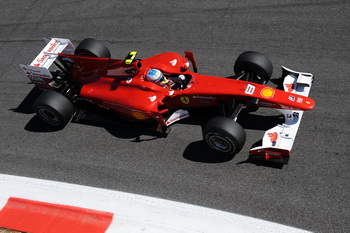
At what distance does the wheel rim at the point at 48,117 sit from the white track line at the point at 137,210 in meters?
1.40

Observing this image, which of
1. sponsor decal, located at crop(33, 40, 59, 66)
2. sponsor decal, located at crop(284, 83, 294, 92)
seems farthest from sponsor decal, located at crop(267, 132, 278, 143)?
sponsor decal, located at crop(33, 40, 59, 66)

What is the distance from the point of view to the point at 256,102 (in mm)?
7066

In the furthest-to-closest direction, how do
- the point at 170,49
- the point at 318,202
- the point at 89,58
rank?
the point at 170,49, the point at 89,58, the point at 318,202

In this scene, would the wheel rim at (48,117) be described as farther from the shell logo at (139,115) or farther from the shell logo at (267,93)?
the shell logo at (267,93)

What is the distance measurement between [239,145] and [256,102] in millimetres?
954

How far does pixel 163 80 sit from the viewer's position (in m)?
7.80

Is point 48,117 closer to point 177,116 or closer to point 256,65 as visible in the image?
point 177,116

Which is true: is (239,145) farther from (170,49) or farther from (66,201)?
(170,49)

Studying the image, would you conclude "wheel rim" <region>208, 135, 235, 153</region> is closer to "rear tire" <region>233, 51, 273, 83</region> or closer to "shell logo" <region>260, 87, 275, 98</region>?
"shell logo" <region>260, 87, 275, 98</region>

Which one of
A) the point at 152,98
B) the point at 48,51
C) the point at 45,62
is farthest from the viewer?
the point at 48,51

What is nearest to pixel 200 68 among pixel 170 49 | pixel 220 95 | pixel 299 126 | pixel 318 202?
pixel 170 49

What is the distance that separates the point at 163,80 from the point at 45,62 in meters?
2.78

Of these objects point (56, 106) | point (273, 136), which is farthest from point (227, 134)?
point (56, 106)

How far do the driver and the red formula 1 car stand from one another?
0.02 metres
